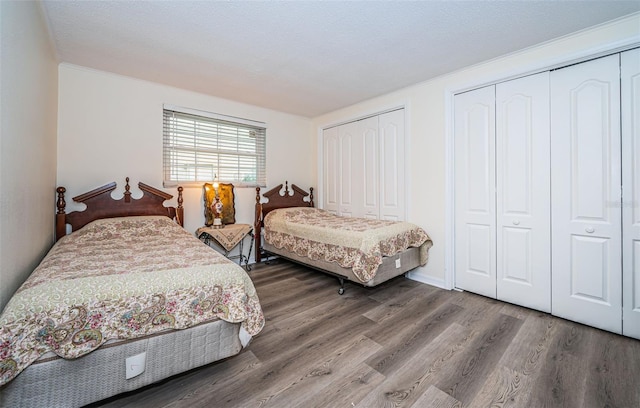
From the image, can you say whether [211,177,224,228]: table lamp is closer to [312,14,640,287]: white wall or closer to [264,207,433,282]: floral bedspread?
[264,207,433,282]: floral bedspread

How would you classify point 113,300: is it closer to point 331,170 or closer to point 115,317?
point 115,317

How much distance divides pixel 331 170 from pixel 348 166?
39 centimetres

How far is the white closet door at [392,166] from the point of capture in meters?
3.36

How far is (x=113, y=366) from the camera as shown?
49.7 inches

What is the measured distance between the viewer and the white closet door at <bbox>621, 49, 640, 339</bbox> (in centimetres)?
192

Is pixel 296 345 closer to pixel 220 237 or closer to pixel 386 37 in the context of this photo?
pixel 220 237

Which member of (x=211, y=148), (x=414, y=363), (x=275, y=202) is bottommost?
(x=414, y=363)

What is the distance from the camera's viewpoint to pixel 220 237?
3.18 metres

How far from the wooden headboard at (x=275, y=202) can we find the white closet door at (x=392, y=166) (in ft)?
4.84

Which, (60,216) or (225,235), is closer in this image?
(60,216)

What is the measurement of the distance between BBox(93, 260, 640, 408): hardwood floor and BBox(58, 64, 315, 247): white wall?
2207mm

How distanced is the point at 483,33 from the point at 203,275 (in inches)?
109

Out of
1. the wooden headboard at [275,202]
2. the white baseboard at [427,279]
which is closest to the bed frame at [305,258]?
the wooden headboard at [275,202]

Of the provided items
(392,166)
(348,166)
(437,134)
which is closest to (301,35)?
(437,134)
